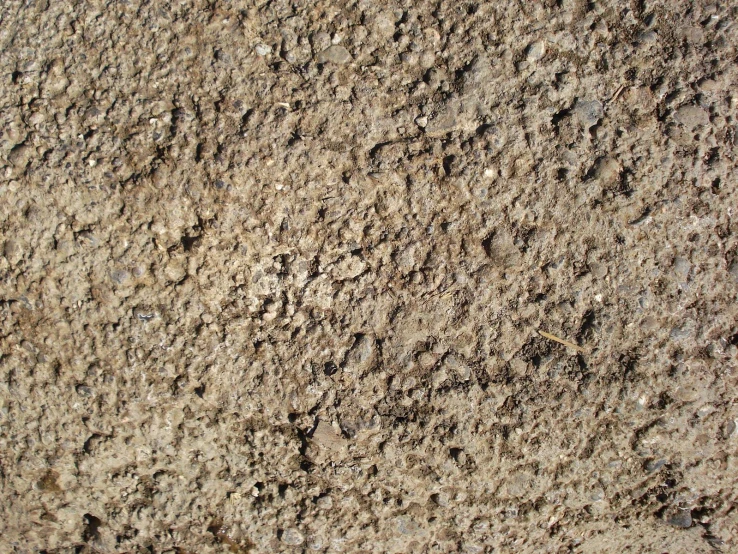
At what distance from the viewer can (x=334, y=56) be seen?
202 cm

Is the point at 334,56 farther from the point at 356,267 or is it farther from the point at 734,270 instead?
the point at 734,270

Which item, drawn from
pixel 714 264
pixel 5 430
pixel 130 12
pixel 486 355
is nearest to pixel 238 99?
pixel 130 12

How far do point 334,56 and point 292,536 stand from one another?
1499mm

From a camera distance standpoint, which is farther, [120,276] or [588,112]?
[588,112]

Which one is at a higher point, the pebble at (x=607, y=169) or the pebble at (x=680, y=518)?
the pebble at (x=607, y=169)

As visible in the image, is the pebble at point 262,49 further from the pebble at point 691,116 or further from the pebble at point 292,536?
the pebble at point 292,536

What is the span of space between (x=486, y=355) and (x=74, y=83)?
1501mm

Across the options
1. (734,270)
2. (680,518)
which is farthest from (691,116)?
(680,518)

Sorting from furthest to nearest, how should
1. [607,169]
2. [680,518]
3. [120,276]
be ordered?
[680,518], [607,169], [120,276]

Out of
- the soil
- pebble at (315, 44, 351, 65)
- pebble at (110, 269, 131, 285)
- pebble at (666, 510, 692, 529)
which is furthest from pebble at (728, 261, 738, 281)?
pebble at (110, 269, 131, 285)

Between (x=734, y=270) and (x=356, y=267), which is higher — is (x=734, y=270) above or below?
below

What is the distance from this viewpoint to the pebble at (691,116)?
2.06 meters

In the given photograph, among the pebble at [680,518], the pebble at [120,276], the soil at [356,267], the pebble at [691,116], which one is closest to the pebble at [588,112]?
the soil at [356,267]

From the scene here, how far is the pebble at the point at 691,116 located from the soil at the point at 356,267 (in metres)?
0.01
